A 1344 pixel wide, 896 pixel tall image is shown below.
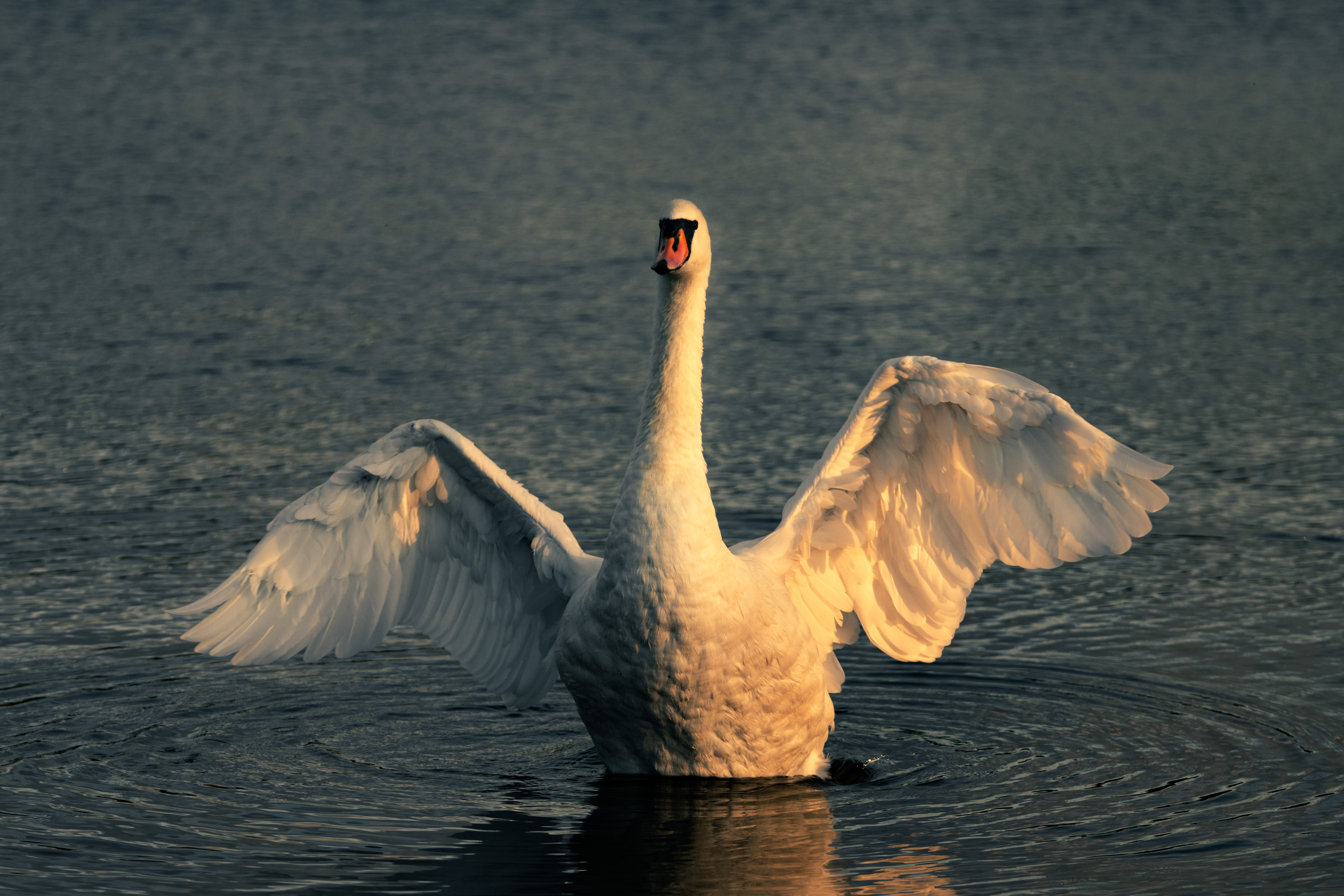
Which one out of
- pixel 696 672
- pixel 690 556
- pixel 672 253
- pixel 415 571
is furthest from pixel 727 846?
pixel 672 253

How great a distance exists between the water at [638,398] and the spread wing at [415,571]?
0.48 metres

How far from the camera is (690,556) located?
804 centimetres

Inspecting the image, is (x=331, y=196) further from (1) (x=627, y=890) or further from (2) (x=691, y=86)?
(1) (x=627, y=890)

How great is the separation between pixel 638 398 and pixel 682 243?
7611mm

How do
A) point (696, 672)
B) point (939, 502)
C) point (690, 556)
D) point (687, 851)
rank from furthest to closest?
point (939, 502) → point (696, 672) → point (690, 556) → point (687, 851)

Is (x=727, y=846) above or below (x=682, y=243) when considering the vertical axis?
below

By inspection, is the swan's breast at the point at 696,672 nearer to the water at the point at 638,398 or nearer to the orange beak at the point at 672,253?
the water at the point at 638,398

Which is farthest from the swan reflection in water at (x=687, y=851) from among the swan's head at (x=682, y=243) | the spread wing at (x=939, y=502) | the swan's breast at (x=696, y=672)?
the swan's head at (x=682, y=243)

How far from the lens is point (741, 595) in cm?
826

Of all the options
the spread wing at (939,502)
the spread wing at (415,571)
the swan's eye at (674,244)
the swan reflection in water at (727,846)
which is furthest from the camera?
the spread wing at (415,571)

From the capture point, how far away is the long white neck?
26.4ft

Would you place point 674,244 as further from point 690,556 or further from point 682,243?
point 690,556

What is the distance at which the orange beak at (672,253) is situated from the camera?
8.14 m

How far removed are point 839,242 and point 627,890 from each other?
15363 mm
